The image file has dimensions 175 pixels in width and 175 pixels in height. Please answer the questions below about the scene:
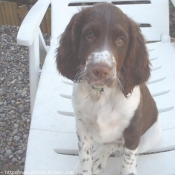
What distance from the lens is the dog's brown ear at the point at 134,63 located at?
69.5 inches

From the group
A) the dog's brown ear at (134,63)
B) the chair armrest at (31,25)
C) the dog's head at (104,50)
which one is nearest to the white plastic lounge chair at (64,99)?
the chair armrest at (31,25)

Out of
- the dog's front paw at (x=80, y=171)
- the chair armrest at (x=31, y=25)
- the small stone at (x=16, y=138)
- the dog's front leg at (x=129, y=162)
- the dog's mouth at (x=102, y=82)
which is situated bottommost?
the small stone at (x=16, y=138)

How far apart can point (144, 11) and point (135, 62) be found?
5.25ft

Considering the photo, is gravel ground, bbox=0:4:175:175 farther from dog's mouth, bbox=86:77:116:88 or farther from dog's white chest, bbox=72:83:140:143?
dog's mouth, bbox=86:77:116:88

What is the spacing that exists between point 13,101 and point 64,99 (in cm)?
116

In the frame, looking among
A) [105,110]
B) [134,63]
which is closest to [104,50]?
[134,63]

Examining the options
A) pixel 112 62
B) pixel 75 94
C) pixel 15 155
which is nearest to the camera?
pixel 112 62

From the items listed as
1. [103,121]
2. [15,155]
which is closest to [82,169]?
[103,121]

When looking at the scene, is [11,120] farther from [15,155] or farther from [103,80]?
[103,80]

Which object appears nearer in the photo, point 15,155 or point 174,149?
point 174,149

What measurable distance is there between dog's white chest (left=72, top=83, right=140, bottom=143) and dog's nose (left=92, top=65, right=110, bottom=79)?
13.3 inches

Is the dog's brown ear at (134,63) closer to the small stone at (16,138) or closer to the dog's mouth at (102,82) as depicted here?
the dog's mouth at (102,82)

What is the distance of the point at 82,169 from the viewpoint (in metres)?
2.02

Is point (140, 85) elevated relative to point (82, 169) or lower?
elevated
